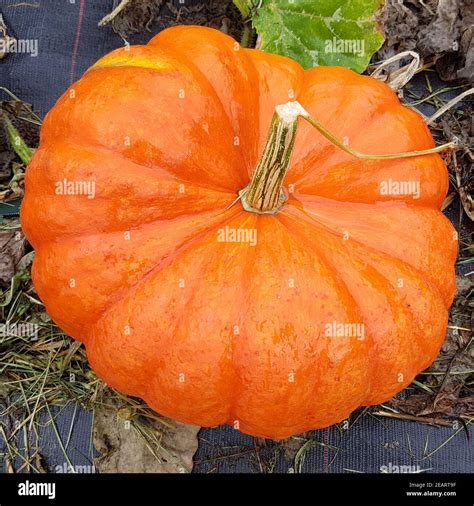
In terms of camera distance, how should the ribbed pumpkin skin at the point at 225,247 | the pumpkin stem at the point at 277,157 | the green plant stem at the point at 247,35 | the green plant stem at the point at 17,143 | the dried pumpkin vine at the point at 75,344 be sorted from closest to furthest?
the pumpkin stem at the point at 277,157 < the ribbed pumpkin skin at the point at 225,247 < the dried pumpkin vine at the point at 75,344 < the green plant stem at the point at 17,143 < the green plant stem at the point at 247,35

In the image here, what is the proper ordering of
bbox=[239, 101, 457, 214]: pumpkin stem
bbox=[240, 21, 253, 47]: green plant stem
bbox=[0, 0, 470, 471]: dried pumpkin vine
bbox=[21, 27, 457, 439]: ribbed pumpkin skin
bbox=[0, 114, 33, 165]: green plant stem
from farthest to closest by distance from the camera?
bbox=[240, 21, 253, 47]: green plant stem, bbox=[0, 114, 33, 165]: green plant stem, bbox=[0, 0, 470, 471]: dried pumpkin vine, bbox=[21, 27, 457, 439]: ribbed pumpkin skin, bbox=[239, 101, 457, 214]: pumpkin stem

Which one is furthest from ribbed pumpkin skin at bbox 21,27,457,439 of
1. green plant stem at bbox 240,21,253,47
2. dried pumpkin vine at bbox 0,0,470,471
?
green plant stem at bbox 240,21,253,47

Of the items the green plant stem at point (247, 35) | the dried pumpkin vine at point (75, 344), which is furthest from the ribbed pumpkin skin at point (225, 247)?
the green plant stem at point (247, 35)

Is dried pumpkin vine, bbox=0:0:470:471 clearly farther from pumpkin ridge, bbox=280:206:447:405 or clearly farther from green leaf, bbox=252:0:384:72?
pumpkin ridge, bbox=280:206:447:405

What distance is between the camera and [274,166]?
6.08 ft

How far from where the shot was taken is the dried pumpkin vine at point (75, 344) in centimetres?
288

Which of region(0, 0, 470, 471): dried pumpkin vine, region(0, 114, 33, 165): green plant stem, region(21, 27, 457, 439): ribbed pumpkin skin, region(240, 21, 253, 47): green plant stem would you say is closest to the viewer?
region(21, 27, 457, 439): ribbed pumpkin skin

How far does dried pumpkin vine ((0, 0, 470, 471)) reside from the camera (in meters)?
2.88

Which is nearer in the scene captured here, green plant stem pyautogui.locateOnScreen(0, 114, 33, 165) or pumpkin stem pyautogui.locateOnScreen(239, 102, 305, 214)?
pumpkin stem pyautogui.locateOnScreen(239, 102, 305, 214)

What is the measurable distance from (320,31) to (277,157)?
4.72 feet

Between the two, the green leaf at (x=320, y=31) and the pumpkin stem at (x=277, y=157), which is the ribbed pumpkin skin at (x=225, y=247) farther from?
the green leaf at (x=320, y=31)

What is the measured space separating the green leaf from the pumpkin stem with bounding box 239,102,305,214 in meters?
1.21
